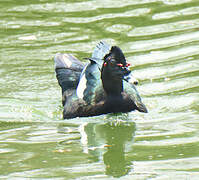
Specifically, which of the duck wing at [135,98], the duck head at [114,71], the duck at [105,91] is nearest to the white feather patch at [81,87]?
the duck at [105,91]

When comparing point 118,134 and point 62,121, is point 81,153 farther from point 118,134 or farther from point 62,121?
point 62,121

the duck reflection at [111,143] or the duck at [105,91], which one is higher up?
the duck at [105,91]

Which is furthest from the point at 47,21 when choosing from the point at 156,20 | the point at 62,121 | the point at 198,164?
the point at 198,164

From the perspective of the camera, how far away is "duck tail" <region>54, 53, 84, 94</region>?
31.2ft

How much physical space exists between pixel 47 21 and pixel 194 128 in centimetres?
674

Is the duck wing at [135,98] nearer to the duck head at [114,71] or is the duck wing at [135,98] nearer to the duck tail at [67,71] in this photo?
the duck head at [114,71]

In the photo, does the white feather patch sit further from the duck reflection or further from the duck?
the duck reflection

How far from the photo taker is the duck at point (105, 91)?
8.54 metres

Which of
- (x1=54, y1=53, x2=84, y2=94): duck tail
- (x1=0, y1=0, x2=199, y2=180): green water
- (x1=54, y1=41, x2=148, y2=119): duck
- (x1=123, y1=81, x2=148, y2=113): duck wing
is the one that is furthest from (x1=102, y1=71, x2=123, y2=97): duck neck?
(x1=54, y1=53, x2=84, y2=94): duck tail

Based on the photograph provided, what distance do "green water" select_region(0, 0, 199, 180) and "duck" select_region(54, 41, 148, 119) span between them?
0.15 metres

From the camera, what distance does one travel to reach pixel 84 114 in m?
8.55

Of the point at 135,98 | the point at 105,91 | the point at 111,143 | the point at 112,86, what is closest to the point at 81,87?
the point at 105,91

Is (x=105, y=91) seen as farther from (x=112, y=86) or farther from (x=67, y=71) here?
(x=67, y=71)

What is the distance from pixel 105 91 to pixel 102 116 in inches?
14.7
